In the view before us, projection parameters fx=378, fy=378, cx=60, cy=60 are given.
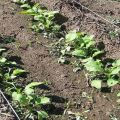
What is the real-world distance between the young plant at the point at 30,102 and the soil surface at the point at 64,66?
149mm

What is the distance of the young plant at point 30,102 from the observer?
13.7ft

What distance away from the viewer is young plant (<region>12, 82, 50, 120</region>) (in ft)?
13.7

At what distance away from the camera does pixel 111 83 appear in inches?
187

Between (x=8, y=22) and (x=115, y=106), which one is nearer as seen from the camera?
(x=115, y=106)

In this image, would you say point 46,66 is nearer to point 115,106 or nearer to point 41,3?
point 115,106

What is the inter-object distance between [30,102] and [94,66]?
1.00 meters

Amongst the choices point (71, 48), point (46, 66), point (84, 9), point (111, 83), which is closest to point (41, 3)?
point (84, 9)

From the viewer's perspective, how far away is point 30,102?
4.35 metres

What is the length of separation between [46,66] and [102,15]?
1635 millimetres

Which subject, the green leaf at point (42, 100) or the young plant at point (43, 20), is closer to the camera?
the green leaf at point (42, 100)

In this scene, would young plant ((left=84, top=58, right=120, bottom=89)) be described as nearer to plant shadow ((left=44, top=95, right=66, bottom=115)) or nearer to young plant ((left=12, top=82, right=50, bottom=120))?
plant shadow ((left=44, top=95, right=66, bottom=115))

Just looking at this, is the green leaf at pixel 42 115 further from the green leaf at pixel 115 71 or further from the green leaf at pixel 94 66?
the green leaf at pixel 115 71

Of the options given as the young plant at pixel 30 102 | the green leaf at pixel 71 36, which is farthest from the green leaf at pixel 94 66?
the young plant at pixel 30 102

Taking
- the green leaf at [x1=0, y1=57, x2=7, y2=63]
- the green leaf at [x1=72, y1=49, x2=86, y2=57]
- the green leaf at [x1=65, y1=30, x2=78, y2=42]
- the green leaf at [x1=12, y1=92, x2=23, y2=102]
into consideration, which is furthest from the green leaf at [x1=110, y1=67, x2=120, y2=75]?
the green leaf at [x1=0, y1=57, x2=7, y2=63]
